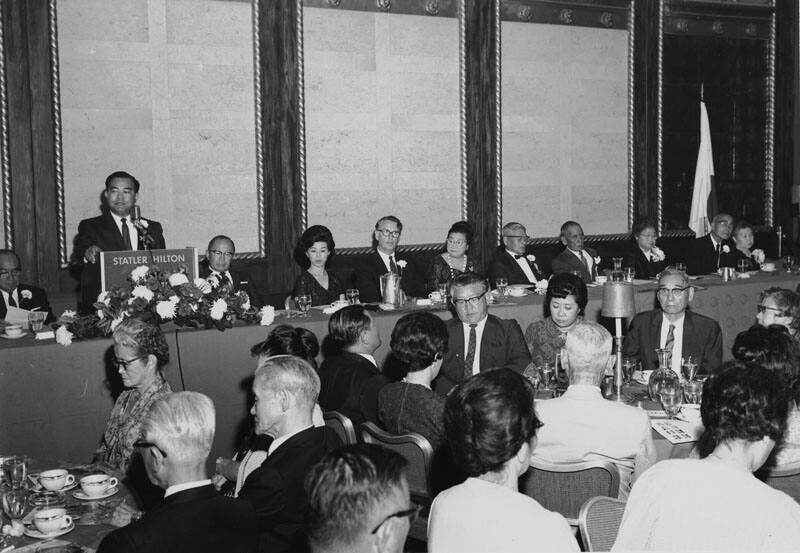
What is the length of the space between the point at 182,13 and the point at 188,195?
1.55 metres

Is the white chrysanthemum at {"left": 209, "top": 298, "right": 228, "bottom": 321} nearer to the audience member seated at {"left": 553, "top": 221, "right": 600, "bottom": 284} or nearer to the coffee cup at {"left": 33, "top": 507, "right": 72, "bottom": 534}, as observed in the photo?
the coffee cup at {"left": 33, "top": 507, "right": 72, "bottom": 534}

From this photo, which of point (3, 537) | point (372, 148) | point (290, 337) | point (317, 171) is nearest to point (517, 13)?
point (372, 148)

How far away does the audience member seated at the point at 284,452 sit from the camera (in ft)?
9.31

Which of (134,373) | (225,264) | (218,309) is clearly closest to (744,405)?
(134,373)

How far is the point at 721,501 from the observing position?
7.13 feet

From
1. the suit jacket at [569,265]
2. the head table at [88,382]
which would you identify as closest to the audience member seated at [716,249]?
the suit jacket at [569,265]

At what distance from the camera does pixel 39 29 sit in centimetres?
716

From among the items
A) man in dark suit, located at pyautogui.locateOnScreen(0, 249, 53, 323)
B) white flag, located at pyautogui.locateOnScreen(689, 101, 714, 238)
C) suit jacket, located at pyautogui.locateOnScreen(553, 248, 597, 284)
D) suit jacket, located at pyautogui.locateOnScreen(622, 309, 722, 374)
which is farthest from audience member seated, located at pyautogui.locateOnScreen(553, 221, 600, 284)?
man in dark suit, located at pyautogui.locateOnScreen(0, 249, 53, 323)

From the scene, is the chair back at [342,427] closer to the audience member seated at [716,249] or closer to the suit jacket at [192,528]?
the suit jacket at [192,528]

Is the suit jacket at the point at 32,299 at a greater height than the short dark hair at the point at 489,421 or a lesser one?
lesser

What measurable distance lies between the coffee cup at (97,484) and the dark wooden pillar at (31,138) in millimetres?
4550

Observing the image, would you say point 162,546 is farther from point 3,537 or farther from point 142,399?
point 142,399

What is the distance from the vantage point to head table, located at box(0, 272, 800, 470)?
483 centimetres

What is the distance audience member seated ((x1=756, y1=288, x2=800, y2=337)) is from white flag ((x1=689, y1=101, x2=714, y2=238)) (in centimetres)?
572
